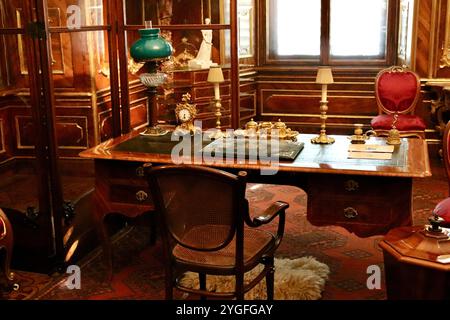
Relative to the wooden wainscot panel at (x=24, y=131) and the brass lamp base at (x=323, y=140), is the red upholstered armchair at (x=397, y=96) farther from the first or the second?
the wooden wainscot panel at (x=24, y=131)

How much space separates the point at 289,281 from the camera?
272 centimetres

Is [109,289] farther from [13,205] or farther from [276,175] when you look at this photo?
[276,175]

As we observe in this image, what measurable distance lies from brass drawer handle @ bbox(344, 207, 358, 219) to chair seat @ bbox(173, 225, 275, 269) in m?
0.35

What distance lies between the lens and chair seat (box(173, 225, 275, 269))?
2066 mm

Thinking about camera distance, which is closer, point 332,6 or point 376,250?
point 376,250

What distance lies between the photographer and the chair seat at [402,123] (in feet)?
15.1

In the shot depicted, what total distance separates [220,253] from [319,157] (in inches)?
27.4

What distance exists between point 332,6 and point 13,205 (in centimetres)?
420

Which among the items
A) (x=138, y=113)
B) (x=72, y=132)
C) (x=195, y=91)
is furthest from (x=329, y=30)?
(x=72, y=132)

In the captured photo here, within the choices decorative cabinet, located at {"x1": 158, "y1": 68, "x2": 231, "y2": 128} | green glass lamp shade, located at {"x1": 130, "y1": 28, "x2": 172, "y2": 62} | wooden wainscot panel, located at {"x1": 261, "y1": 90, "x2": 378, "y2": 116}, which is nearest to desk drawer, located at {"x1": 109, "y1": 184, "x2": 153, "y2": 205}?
green glass lamp shade, located at {"x1": 130, "y1": 28, "x2": 172, "y2": 62}

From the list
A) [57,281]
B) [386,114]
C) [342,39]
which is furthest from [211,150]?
[342,39]

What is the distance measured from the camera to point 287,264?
115 inches

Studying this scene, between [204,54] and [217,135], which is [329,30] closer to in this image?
[204,54]

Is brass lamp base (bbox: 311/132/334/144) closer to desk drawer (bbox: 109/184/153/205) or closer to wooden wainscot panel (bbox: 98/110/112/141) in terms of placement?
→ desk drawer (bbox: 109/184/153/205)
